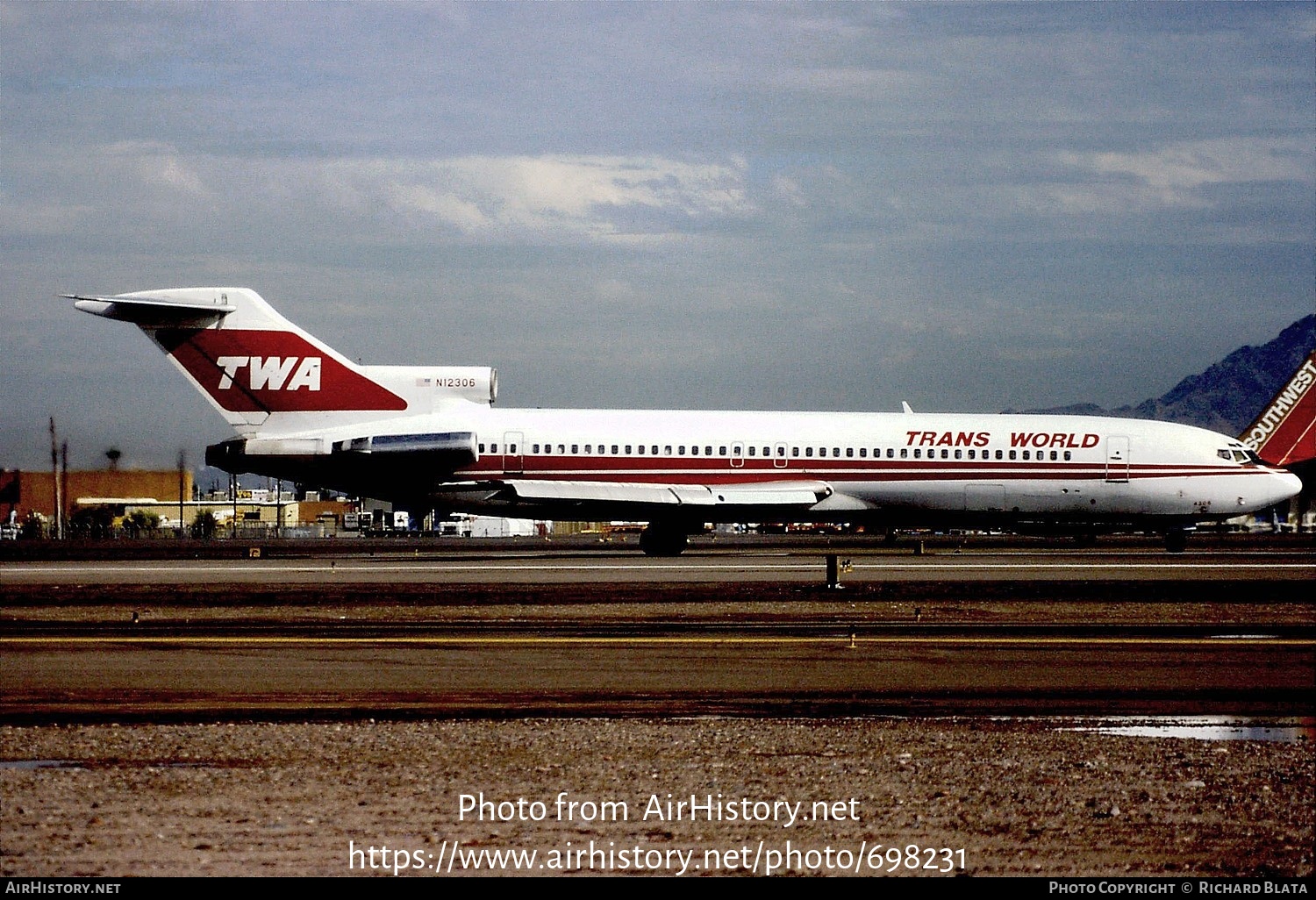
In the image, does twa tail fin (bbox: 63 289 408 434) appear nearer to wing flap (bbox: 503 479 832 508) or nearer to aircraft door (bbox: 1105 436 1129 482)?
wing flap (bbox: 503 479 832 508)

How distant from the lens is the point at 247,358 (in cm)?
3750

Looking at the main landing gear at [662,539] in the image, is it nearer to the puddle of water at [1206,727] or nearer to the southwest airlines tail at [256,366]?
the southwest airlines tail at [256,366]

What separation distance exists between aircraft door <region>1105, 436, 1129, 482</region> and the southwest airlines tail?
1962cm

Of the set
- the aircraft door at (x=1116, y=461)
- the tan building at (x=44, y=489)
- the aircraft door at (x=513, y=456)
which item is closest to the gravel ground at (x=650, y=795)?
the aircraft door at (x=513, y=456)

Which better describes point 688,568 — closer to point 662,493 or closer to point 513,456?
point 662,493

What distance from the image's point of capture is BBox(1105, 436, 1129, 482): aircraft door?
39531mm

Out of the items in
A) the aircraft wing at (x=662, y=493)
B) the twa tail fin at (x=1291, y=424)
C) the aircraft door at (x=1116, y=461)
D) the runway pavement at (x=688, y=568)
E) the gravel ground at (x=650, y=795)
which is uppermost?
the twa tail fin at (x=1291, y=424)

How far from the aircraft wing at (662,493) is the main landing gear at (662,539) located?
3.47ft

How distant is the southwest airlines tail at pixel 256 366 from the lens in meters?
37.3

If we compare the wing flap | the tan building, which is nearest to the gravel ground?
the wing flap
